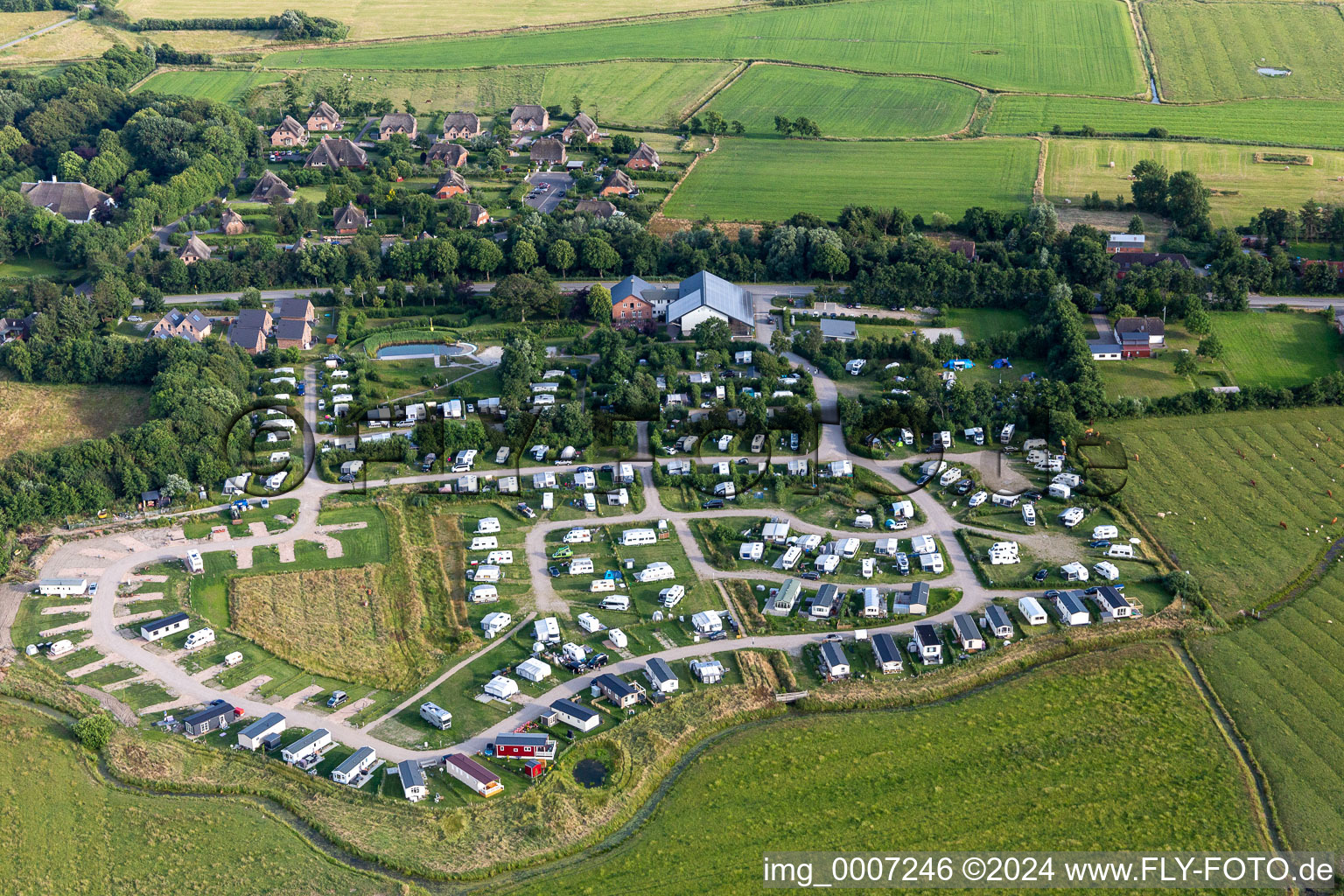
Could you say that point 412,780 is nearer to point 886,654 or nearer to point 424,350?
point 886,654

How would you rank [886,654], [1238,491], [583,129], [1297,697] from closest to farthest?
[1297,697] → [886,654] → [1238,491] → [583,129]

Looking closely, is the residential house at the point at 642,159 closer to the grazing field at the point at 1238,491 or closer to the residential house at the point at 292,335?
the residential house at the point at 292,335

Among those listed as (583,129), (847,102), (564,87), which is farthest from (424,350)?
(847,102)

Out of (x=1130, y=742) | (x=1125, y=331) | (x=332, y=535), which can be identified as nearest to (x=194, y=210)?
(x=332, y=535)

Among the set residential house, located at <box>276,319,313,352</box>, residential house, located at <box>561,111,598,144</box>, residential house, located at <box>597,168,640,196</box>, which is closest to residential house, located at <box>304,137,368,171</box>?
residential house, located at <box>561,111,598,144</box>

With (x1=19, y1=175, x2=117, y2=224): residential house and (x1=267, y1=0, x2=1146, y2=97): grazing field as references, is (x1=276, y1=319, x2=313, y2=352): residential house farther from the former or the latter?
(x1=267, y1=0, x2=1146, y2=97): grazing field

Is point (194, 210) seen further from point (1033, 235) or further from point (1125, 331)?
point (1125, 331)
